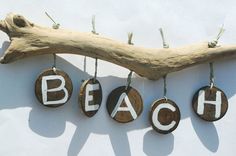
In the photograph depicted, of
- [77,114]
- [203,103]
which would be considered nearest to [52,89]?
[77,114]

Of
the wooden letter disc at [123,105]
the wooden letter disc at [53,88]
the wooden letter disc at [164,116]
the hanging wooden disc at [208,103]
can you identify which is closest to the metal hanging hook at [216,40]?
the hanging wooden disc at [208,103]

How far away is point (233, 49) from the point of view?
2.68 m

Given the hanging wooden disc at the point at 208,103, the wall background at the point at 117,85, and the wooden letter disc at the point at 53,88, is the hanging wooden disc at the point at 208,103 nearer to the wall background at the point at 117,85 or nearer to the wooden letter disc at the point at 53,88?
the wall background at the point at 117,85

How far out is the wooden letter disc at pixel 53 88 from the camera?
2.33 m

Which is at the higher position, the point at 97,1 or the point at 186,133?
the point at 97,1

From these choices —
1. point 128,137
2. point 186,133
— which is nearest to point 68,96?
point 128,137

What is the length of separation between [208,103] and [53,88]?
76cm

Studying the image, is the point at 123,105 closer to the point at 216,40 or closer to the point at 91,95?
the point at 91,95

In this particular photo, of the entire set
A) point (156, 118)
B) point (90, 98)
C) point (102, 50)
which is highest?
point (102, 50)

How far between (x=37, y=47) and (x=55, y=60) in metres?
0.12

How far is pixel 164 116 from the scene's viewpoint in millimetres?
2561

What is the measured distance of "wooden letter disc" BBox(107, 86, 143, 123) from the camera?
2.47 m

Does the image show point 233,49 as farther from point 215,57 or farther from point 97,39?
point 97,39

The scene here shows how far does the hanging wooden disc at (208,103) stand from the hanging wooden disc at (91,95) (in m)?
0.49
